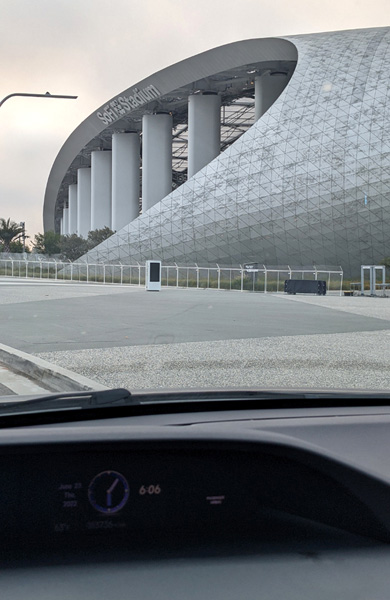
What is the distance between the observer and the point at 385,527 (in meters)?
1.71

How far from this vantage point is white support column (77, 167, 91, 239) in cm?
8875

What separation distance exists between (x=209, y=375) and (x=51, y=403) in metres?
6.08

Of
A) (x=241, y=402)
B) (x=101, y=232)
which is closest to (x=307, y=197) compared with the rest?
(x=101, y=232)

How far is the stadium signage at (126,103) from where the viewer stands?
211ft

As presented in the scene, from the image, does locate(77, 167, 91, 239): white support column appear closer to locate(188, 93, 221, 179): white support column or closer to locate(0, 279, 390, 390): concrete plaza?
locate(188, 93, 221, 179): white support column

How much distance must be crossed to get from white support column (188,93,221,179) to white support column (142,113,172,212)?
416 cm

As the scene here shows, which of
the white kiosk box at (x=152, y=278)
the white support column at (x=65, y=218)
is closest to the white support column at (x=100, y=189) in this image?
the white support column at (x=65, y=218)

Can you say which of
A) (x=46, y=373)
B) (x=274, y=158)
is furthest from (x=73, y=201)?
(x=46, y=373)

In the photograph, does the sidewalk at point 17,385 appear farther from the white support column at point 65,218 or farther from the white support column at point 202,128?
the white support column at point 65,218

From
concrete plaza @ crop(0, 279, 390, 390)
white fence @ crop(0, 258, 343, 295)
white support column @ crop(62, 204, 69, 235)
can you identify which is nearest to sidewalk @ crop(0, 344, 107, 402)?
concrete plaza @ crop(0, 279, 390, 390)

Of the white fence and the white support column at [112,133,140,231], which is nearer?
the white fence

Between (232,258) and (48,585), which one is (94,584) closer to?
(48,585)

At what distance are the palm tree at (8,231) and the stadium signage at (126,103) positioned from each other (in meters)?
20.6

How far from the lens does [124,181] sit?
232 feet
